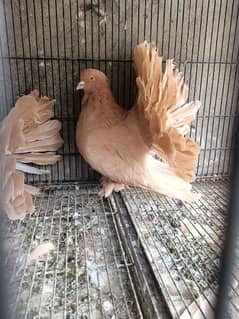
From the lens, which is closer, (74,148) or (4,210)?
(4,210)

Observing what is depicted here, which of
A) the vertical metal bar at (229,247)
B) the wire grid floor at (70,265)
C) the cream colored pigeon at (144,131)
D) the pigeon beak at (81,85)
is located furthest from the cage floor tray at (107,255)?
the pigeon beak at (81,85)

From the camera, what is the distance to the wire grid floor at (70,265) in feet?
1.98

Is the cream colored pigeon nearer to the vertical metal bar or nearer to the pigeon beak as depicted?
the pigeon beak

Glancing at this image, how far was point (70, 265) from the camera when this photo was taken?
723 millimetres

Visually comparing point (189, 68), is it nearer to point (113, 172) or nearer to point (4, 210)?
point (113, 172)

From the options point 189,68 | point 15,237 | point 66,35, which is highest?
point 66,35

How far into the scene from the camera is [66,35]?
39.8 inches

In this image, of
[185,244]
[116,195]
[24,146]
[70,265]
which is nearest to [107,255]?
[70,265]

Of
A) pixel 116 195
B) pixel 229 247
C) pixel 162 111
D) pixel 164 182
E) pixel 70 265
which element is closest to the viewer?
pixel 229 247

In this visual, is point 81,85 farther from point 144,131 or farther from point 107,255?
point 107,255

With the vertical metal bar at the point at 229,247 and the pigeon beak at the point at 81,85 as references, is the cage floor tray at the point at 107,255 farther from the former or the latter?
the pigeon beak at the point at 81,85

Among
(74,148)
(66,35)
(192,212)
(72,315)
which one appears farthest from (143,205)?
(66,35)

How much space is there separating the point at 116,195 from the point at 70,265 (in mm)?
388

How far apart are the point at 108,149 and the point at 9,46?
476 mm
